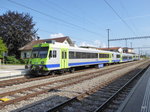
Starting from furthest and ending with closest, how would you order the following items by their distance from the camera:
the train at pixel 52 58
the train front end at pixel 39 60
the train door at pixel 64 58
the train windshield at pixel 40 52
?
the train door at pixel 64 58
the train windshield at pixel 40 52
the train at pixel 52 58
the train front end at pixel 39 60

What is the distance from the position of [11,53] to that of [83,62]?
30747mm

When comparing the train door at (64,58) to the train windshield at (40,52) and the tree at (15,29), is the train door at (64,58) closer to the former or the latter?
the train windshield at (40,52)

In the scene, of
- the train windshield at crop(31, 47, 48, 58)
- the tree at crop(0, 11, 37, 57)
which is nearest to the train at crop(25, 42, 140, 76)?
the train windshield at crop(31, 47, 48, 58)

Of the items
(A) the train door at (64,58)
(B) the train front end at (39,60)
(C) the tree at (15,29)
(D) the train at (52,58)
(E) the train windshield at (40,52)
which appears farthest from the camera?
(C) the tree at (15,29)

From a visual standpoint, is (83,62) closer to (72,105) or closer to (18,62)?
(72,105)

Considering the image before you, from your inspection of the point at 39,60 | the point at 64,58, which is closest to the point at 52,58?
the point at 39,60

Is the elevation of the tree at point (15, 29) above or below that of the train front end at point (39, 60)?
above

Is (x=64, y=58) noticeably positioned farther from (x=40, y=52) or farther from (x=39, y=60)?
(x=39, y=60)

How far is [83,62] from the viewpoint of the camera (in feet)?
64.1

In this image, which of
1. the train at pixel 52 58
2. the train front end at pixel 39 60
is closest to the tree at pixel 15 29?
the train at pixel 52 58

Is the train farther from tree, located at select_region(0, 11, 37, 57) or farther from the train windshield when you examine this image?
tree, located at select_region(0, 11, 37, 57)

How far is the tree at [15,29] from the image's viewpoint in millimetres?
38950

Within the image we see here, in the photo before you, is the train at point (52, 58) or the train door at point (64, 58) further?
the train door at point (64, 58)

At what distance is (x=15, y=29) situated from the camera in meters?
39.2
